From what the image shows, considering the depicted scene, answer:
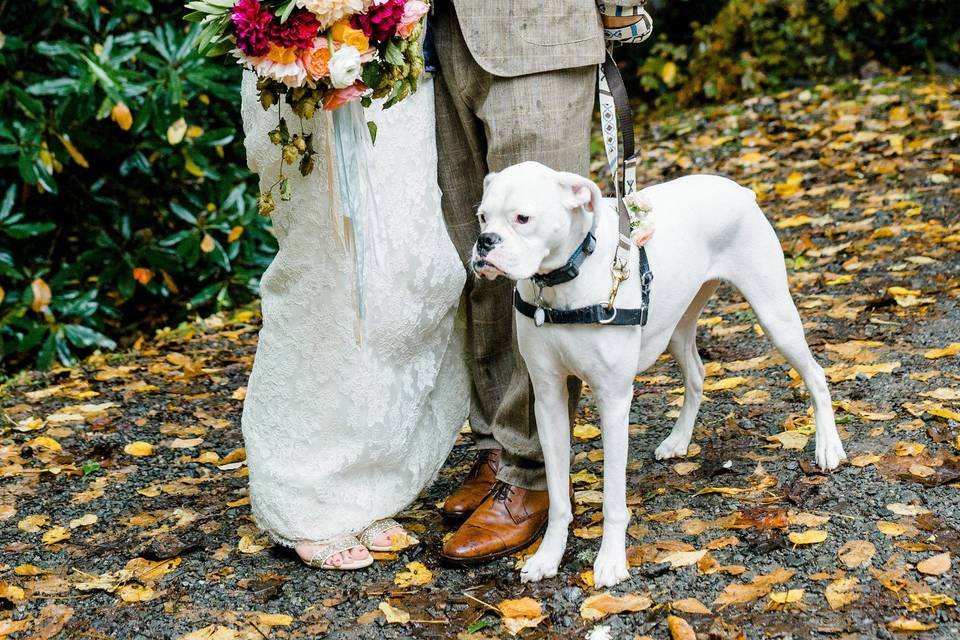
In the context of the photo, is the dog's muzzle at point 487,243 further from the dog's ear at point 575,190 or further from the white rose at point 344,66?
the white rose at point 344,66

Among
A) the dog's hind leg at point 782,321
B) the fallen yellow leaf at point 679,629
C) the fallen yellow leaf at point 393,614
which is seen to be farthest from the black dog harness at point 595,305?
the fallen yellow leaf at point 393,614

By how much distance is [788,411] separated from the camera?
12.7 ft

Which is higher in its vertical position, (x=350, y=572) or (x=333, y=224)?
(x=333, y=224)

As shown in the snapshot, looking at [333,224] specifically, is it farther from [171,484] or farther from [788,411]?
[788,411]

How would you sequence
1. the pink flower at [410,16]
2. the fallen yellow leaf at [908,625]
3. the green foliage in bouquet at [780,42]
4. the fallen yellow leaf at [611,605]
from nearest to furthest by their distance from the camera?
1. the fallen yellow leaf at [908,625]
2. the pink flower at [410,16]
3. the fallen yellow leaf at [611,605]
4. the green foliage in bouquet at [780,42]

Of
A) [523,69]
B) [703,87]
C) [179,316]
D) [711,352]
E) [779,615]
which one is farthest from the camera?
[703,87]

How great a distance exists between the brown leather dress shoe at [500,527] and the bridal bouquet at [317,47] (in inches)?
45.9

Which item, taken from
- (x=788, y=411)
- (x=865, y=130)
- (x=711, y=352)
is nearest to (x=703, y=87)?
(x=865, y=130)

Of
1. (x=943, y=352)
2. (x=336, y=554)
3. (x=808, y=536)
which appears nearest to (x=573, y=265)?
(x=808, y=536)

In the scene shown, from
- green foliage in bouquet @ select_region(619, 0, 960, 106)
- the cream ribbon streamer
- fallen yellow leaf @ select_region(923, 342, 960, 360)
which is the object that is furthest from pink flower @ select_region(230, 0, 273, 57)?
green foliage in bouquet @ select_region(619, 0, 960, 106)

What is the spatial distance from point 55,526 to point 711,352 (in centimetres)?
291

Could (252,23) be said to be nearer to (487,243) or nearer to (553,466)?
(487,243)

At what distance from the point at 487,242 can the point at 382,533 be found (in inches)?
46.7

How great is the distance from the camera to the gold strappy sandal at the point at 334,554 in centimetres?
307
